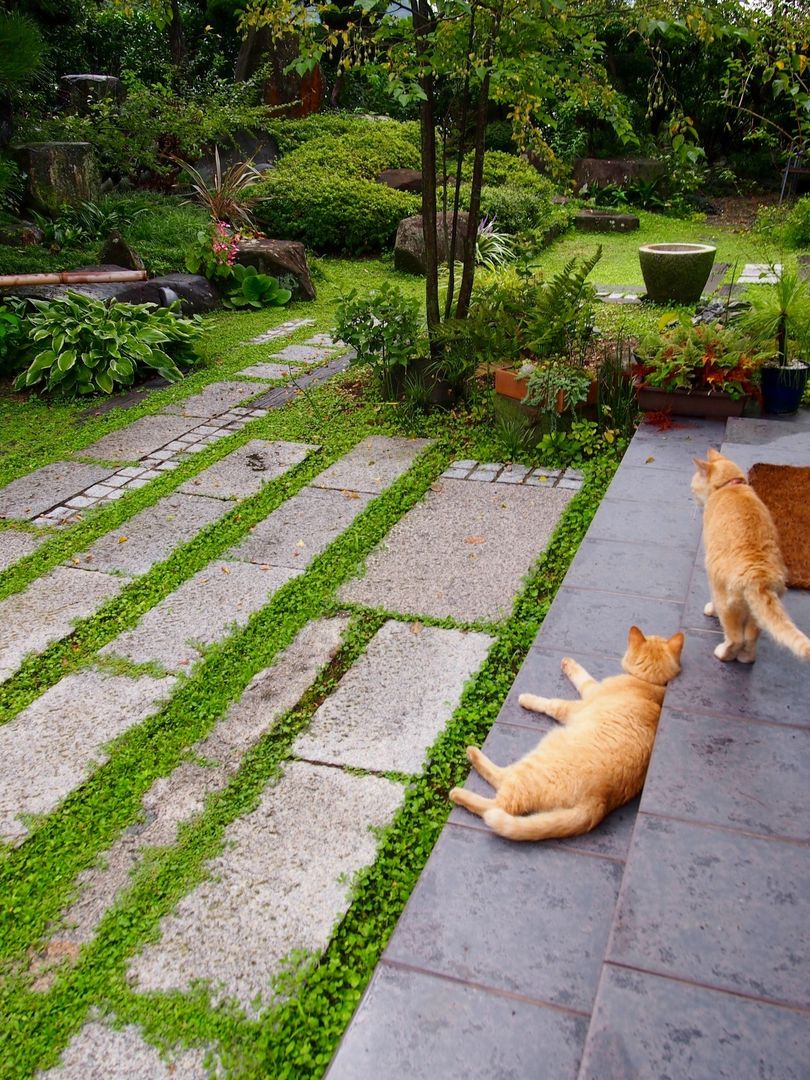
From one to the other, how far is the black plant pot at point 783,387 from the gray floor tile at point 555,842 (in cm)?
302

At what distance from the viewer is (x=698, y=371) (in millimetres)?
4965

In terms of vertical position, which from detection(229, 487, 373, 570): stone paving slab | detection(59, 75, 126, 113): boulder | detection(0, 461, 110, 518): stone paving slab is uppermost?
detection(59, 75, 126, 113): boulder

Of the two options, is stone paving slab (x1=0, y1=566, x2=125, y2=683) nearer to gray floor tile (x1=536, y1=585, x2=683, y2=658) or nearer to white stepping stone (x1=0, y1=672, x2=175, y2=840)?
white stepping stone (x1=0, y1=672, x2=175, y2=840)

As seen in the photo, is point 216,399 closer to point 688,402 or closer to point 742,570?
point 688,402

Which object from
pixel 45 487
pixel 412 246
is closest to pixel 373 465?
pixel 45 487

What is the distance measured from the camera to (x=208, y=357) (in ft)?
24.9

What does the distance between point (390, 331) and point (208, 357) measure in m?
2.42

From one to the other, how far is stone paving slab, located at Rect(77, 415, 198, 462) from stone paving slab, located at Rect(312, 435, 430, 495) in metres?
1.33

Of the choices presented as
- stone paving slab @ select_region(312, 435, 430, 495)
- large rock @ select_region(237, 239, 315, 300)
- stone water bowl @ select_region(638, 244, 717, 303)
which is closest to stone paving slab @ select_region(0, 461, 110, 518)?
stone paving slab @ select_region(312, 435, 430, 495)

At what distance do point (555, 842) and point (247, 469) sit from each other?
361 cm

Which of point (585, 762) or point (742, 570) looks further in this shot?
point (742, 570)

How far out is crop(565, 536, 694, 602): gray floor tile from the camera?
337 cm

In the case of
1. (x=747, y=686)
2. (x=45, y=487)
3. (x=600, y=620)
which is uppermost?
(x=747, y=686)

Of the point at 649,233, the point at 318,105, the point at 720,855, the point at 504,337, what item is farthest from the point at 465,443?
the point at 318,105
